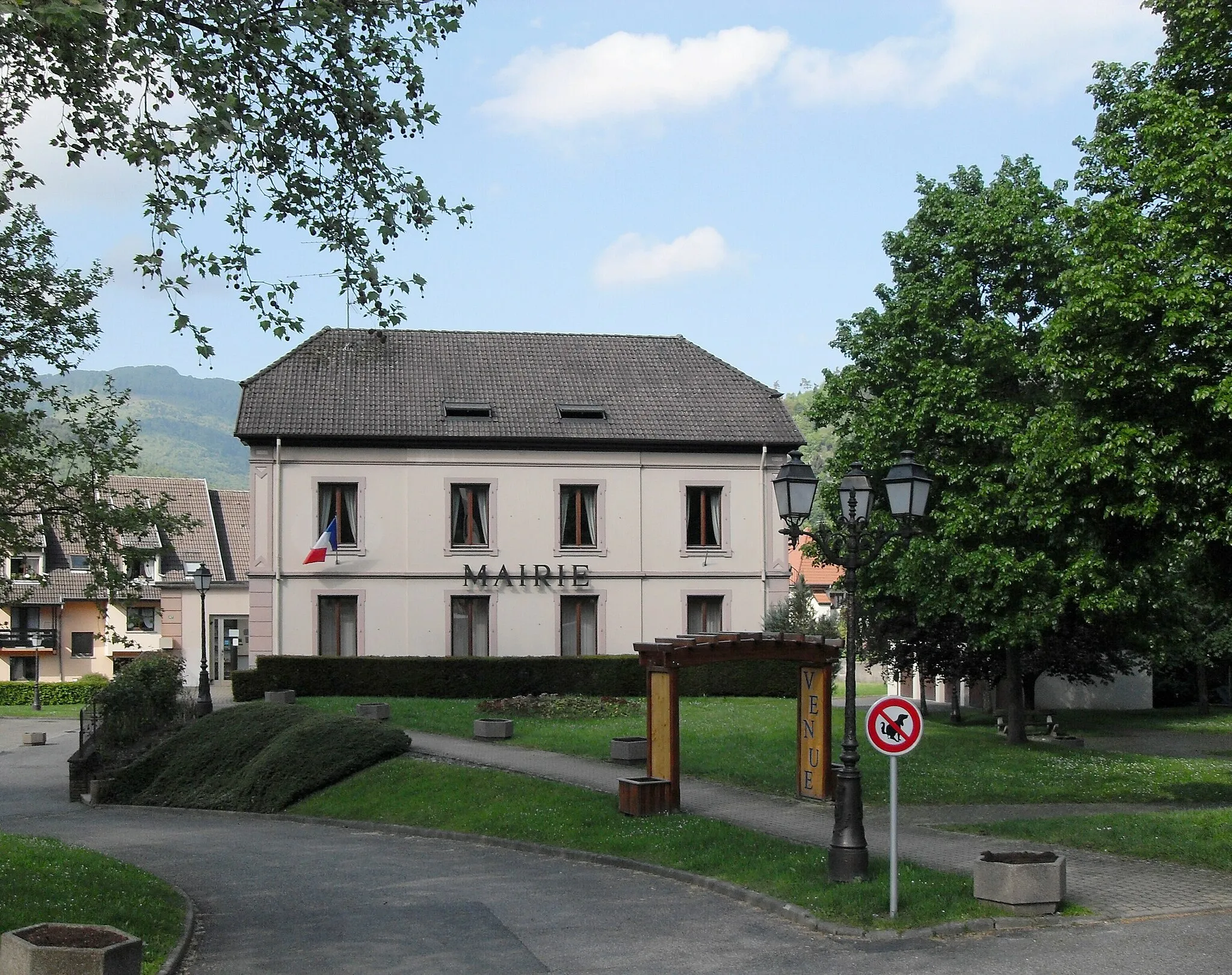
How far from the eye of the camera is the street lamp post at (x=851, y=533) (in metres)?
13.5

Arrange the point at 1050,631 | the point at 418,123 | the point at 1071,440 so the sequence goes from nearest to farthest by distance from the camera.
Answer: the point at 418,123 < the point at 1071,440 < the point at 1050,631

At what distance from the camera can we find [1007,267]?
2875cm

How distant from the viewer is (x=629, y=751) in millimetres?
23656

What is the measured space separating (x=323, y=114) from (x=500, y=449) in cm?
2685

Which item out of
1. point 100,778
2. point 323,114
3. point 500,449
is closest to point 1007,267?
point 500,449

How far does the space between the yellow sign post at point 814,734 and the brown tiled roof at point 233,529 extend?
147ft

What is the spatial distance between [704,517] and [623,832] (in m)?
24.6

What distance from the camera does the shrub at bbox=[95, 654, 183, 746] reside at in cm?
2988

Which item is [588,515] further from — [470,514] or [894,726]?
[894,726]

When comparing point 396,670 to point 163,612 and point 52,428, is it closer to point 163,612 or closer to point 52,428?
point 52,428

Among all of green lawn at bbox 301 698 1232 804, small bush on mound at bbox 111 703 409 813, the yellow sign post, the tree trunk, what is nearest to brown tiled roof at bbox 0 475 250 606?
green lawn at bbox 301 698 1232 804

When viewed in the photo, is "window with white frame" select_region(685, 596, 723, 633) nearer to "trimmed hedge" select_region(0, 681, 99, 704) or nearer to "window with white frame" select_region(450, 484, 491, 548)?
→ "window with white frame" select_region(450, 484, 491, 548)

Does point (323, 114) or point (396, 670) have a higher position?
point (323, 114)

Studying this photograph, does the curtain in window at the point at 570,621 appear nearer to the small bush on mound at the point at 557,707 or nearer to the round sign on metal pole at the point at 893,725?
the small bush on mound at the point at 557,707
